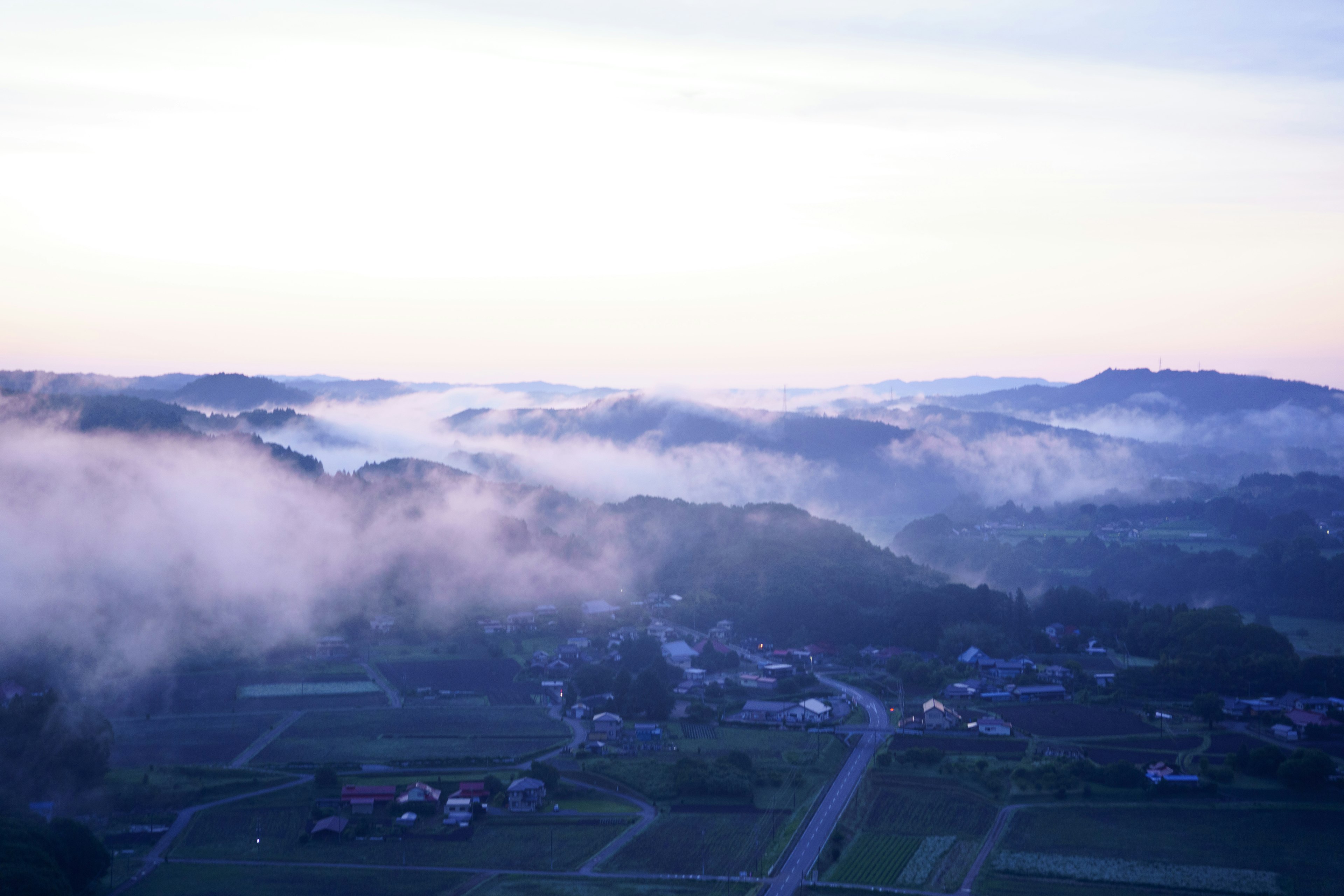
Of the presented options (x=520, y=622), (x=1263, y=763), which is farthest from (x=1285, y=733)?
(x=520, y=622)

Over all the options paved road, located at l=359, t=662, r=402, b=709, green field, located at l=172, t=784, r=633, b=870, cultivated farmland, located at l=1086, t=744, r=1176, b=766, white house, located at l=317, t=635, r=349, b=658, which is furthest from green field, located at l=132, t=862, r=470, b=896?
white house, located at l=317, t=635, r=349, b=658

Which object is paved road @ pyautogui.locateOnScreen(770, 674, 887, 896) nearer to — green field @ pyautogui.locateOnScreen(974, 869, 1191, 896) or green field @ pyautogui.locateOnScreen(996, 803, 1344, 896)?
green field @ pyautogui.locateOnScreen(974, 869, 1191, 896)

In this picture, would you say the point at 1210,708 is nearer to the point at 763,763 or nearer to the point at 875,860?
the point at 763,763

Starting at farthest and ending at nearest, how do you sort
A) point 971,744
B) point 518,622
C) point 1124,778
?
point 518,622 < point 971,744 < point 1124,778

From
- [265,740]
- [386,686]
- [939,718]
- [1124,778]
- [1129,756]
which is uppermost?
[1124,778]

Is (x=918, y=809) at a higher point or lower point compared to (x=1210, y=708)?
→ lower
